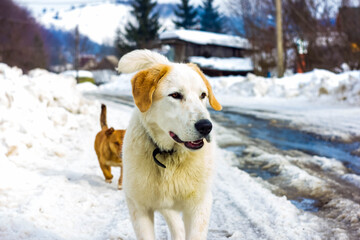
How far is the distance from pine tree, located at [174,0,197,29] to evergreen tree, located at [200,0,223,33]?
11.6 feet

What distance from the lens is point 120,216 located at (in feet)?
13.2

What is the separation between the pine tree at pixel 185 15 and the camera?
173 feet

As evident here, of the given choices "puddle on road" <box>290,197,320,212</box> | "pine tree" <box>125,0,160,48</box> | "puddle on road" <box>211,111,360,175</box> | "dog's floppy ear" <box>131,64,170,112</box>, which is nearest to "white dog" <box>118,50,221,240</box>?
"dog's floppy ear" <box>131,64,170,112</box>

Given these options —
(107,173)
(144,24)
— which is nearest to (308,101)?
(107,173)

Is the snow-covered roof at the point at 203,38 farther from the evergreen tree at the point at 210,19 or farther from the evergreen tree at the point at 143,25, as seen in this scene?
the evergreen tree at the point at 210,19

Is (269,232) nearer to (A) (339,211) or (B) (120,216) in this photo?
(A) (339,211)

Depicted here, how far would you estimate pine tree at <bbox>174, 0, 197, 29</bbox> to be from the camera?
2080 inches

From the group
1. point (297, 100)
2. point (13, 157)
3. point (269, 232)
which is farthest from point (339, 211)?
point (297, 100)

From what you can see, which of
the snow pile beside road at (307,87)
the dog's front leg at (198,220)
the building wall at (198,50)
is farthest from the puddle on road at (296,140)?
the building wall at (198,50)

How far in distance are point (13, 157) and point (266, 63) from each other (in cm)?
2211

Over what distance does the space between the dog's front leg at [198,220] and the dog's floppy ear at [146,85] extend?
0.86 m

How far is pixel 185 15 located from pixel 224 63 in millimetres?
22775

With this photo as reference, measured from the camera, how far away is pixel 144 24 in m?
43.7

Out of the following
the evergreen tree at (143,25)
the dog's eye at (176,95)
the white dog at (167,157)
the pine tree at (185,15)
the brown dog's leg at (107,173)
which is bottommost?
the brown dog's leg at (107,173)
